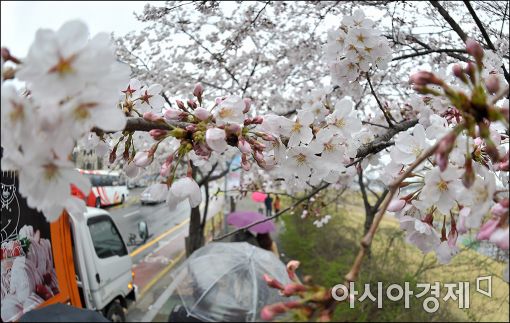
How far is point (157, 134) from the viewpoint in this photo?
106 cm

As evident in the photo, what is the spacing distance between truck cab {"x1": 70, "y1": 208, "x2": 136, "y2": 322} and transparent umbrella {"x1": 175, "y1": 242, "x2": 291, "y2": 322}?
A: 35.7 inches

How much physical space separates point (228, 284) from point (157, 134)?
4449 millimetres

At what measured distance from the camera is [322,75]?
18.9 feet

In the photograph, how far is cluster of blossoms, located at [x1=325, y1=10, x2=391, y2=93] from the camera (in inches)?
74.6

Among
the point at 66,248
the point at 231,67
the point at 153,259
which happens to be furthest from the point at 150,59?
the point at 153,259

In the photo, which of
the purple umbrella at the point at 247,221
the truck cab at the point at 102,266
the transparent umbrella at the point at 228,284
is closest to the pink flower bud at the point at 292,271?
the transparent umbrella at the point at 228,284

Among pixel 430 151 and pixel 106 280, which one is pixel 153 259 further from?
pixel 430 151

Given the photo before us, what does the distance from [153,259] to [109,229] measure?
468 centimetres

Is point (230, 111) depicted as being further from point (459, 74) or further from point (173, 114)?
point (459, 74)

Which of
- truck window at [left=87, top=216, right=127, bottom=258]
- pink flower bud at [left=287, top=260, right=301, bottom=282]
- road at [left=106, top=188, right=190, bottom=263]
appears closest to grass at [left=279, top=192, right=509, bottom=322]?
pink flower bud at [left=287, top=260, right=301, bottom=282]

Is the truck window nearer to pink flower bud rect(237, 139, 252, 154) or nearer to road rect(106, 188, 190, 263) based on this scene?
pink flower bud rect(237, 139, 252, 154)

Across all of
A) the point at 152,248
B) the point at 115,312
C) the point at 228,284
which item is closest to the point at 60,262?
the point at 115,312

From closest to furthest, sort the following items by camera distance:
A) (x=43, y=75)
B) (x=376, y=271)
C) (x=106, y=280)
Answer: (x=43, y=75)
(x=106, y=280)
(x=376, y=271)

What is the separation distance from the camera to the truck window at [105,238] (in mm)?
5477
